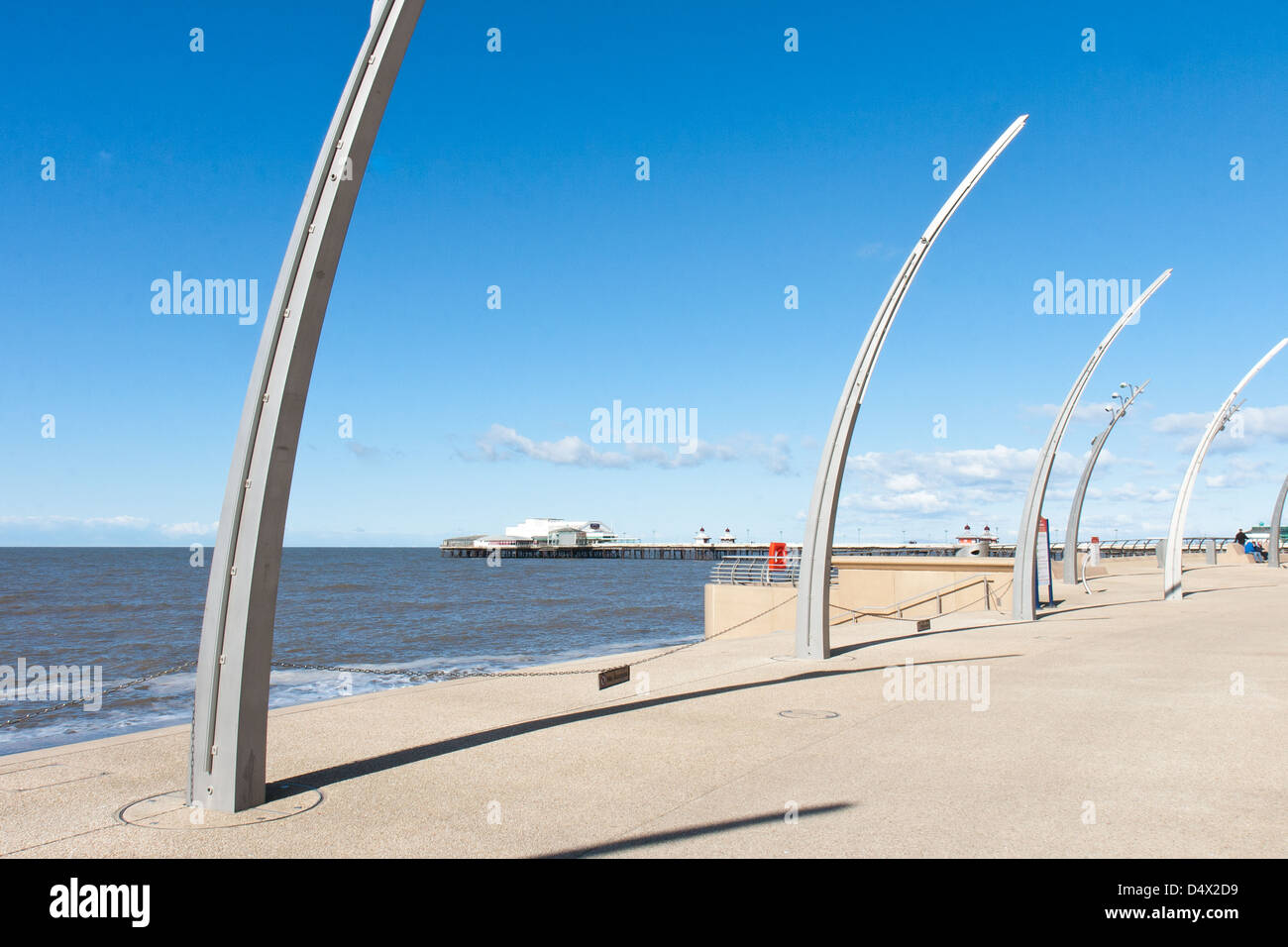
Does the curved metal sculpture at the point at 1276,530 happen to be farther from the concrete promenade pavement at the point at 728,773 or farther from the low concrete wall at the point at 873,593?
the concrete promenade pavement at the point at 728,773

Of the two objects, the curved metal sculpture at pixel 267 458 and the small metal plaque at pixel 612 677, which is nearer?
the curved metal sculpture at pixel 267 458

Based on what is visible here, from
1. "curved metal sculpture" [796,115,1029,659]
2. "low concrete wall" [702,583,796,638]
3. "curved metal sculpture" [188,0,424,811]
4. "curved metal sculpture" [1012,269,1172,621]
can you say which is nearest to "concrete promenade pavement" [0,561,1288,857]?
"curved metal sculpture" [188,0,424,811]

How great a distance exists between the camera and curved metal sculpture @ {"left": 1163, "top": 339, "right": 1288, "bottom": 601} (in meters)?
24.3

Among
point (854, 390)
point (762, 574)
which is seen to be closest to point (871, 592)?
point (762, 574)

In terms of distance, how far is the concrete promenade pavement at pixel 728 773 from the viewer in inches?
206

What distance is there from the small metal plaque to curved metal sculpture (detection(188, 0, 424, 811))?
5062mm

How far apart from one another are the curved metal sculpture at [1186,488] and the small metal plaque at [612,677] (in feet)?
61.7

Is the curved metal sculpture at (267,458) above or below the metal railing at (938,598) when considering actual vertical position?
above

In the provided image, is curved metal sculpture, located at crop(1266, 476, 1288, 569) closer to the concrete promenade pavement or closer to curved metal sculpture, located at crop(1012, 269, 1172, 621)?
curved metal sculpture, located at crop(1012, 269, 1172, 621)

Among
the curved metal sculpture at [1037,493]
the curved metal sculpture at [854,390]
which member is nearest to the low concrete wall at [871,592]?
the curved metal sculpture at [1037,493]
